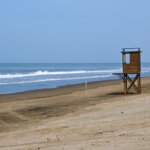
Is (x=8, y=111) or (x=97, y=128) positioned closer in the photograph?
(x=97, y=128)

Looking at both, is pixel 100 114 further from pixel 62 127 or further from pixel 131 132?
pixel 131 132

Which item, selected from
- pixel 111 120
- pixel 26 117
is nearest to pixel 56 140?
pixel 111 120

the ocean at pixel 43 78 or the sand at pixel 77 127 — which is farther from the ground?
the sand at pixel 77 127

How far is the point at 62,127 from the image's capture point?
48.1 feet

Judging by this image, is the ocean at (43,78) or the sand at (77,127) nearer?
the sand at (77,127)

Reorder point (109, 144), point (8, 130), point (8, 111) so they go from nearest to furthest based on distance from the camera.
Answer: point (109, 144) → point (8, 130) → point (8, 111)

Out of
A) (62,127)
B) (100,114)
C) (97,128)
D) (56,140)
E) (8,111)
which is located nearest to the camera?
(56,140)

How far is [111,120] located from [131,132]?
3.04 metres

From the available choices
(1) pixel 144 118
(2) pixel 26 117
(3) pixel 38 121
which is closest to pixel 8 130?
(3) pixel 38 121

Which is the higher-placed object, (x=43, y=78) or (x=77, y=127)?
(x=77, y=127)

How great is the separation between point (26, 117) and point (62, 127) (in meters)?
4.68

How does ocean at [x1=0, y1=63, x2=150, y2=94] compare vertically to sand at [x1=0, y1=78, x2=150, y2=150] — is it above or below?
below

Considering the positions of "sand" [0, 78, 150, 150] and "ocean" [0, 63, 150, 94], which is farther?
"ocean" [0, 63, 150, 94]

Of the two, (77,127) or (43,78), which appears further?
(43,78)
